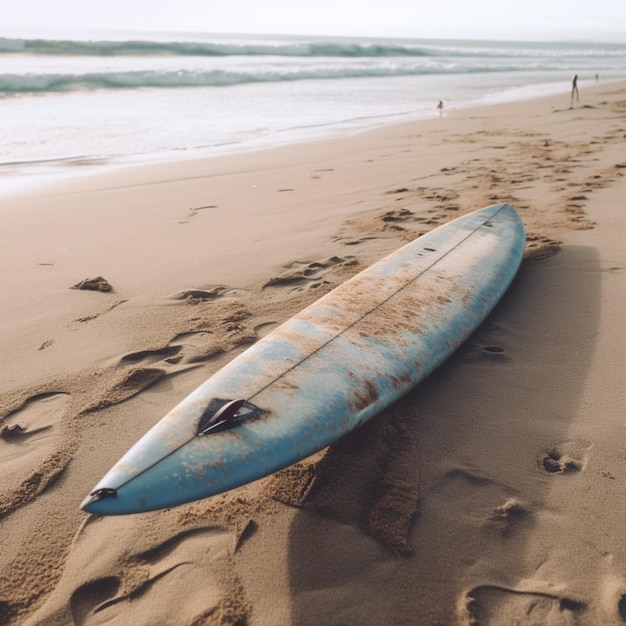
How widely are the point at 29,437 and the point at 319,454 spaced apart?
109 cm

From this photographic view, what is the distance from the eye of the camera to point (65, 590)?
1.58 m

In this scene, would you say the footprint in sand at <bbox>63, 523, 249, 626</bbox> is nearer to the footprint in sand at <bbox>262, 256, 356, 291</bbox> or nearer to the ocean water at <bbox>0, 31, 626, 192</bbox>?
the footprint in sand at <bbox>262, 256, 356, 291</bbox>

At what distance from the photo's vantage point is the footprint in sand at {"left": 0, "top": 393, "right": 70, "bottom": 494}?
1999 mm

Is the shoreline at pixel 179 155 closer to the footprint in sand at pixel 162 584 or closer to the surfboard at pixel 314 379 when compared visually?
the surfboard at pixel 314 379

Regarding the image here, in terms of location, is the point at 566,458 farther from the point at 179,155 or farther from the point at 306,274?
the point at 179,155

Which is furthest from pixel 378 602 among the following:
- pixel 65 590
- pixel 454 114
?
pixel 454 114

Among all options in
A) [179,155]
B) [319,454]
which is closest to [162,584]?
[319,454]

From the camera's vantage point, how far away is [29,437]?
2176 mm

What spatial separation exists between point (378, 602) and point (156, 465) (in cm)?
69

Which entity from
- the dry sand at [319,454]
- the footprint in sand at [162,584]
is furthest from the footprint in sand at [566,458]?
the footprint in sand at [162,584]

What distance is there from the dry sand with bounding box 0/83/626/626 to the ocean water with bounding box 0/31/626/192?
11.0ft

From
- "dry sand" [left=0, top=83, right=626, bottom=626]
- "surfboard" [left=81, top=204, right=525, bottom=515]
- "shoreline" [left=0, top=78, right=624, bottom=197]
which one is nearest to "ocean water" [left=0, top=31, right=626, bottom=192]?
"shoreline" [left=0, top=78, right=624, bottom=197]

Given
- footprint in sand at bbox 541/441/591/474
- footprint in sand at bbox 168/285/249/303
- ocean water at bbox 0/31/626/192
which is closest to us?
footprint in sand at bbox 541/441/591/474

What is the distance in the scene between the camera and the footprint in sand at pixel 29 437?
1999 mm
